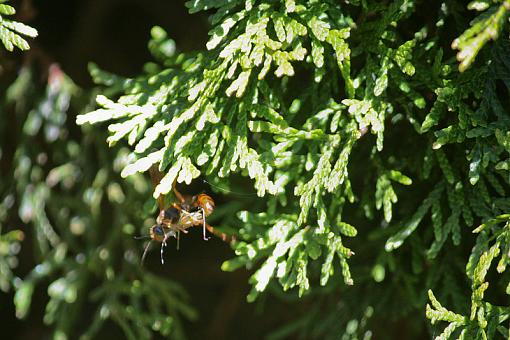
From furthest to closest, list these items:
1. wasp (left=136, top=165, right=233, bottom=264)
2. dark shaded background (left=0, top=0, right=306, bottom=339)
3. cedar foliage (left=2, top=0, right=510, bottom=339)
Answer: dark shaded background (left=0, top=0, right=306, bottom=339)
wasp (left=136, top=165, right=233, bottom=264)
cedar foliage (left=2, top=0, right=510, bottom=339)

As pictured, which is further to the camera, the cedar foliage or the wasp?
the wasp

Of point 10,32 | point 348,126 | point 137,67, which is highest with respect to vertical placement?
point 10,32

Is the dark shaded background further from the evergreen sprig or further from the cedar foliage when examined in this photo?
the evergreen sprig

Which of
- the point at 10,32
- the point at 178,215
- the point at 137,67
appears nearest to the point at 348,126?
the point at 178,215

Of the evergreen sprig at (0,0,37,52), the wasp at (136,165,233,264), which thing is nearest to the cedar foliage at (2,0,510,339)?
the wasp at (136,165,233,264)

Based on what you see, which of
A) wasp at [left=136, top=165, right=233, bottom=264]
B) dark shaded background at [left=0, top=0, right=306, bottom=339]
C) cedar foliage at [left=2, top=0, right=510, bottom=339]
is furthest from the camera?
dark shaded background at [left=0, top=0, right=306, bottom=339]

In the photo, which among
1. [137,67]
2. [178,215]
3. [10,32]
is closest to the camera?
[10,32]

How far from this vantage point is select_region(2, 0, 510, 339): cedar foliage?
158 cm

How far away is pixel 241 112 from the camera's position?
1689 mm

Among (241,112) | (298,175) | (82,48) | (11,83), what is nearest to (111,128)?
(241,112)

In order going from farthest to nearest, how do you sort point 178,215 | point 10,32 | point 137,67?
point 137,67 < point 178,215 < point 10,32

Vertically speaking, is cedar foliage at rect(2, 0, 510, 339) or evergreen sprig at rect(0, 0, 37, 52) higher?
evergreen sprig at rect(0, 0, 37, 52)

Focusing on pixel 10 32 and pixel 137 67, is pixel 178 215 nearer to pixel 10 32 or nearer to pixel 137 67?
pixel 10 32

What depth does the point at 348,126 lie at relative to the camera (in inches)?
66.6
